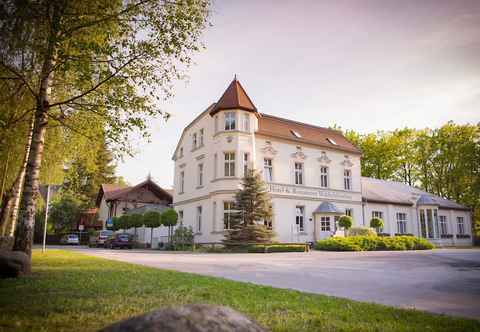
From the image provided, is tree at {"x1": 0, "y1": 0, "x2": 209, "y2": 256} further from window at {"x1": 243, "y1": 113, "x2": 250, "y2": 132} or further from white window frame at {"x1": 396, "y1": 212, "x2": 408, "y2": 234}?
white window frame at {"x1": 396, "y1": 212, "x2": 408, "y2": 234}

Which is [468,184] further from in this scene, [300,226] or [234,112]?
[234,112]

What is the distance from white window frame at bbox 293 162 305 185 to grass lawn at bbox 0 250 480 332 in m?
24.1

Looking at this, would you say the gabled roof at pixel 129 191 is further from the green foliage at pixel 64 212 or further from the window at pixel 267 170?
the window at pixel 267 170

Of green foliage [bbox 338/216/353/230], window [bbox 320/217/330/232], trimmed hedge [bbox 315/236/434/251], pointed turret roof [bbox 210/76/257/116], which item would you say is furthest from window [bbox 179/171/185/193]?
green foliage [bbox 338/216/353/230]

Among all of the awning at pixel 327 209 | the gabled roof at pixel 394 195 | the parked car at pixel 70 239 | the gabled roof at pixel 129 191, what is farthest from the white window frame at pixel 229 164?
the parked car at pixel 70 239

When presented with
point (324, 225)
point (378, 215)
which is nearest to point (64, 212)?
point (324, 225)

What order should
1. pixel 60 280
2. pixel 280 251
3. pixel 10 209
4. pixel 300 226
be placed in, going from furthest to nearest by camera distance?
pixel 300 226 → pixel 280 251 → pixel 10 209 → pixel 60 280

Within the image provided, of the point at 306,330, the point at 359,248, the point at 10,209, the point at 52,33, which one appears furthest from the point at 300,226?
the point at 306,330

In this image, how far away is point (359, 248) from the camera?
2322 cm

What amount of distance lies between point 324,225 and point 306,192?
10.2 feet

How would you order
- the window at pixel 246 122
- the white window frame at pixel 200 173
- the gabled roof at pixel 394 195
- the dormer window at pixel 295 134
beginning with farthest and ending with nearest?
the gabled roof at pixel 394 195 < the dormer window at pixel 295 134 < the white window frame at pixel 200 173 < the window at pixel 246 122

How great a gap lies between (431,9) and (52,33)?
9.45m

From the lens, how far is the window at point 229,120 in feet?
91.9

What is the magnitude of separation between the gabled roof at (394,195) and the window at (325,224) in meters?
5.80
